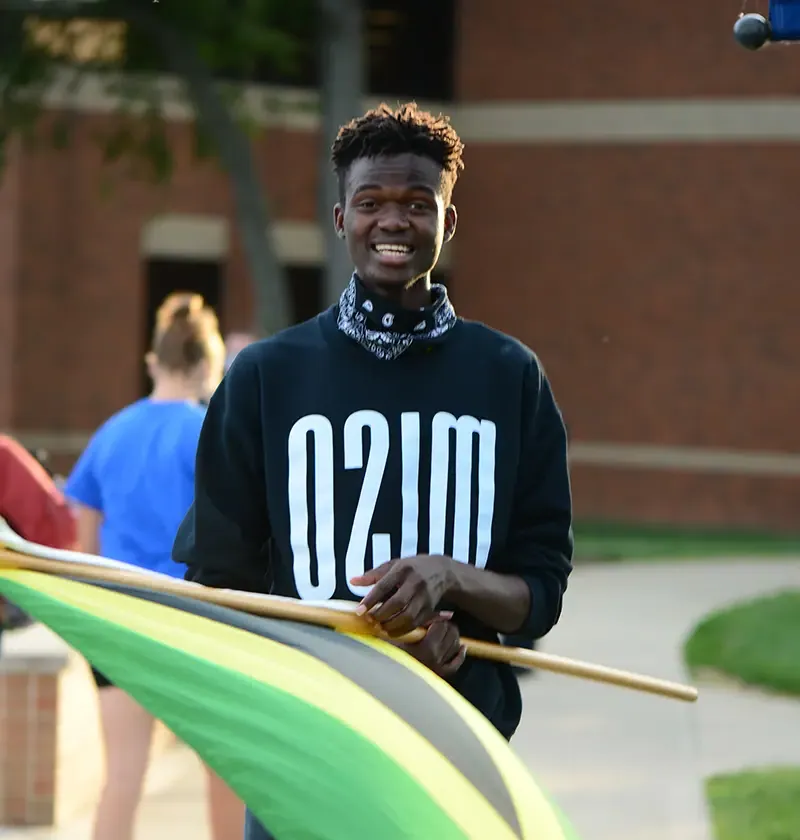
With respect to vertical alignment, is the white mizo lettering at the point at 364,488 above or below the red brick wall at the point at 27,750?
above

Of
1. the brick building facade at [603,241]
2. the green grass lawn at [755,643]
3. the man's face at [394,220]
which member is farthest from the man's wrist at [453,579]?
the brick building facade at [603,241]

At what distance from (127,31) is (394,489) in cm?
1602

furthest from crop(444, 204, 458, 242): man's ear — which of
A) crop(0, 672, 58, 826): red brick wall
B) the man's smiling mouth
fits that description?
crop(0, 672, 58, 826): red brick wall

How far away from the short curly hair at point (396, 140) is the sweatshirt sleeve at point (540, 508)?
1.28 feet

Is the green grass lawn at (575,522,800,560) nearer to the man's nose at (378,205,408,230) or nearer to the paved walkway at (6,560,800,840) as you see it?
the paved walkway at (6,560,800,840)

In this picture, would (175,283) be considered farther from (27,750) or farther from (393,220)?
(393,220)

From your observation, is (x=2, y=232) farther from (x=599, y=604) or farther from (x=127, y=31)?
(x=599, y=604)

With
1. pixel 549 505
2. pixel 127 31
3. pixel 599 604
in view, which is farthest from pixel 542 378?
pixel 127 31

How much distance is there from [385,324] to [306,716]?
659 millimetres

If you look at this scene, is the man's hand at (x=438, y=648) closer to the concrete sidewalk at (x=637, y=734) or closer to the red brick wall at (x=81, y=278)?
the concrete sidewalk at (x=637, y=734)

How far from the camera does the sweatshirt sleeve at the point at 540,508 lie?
9.19 ft

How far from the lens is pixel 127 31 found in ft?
58.5

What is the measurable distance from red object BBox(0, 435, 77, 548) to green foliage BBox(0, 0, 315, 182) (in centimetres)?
991

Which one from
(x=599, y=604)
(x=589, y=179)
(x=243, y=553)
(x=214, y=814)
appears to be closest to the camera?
(x=243, y=553)
